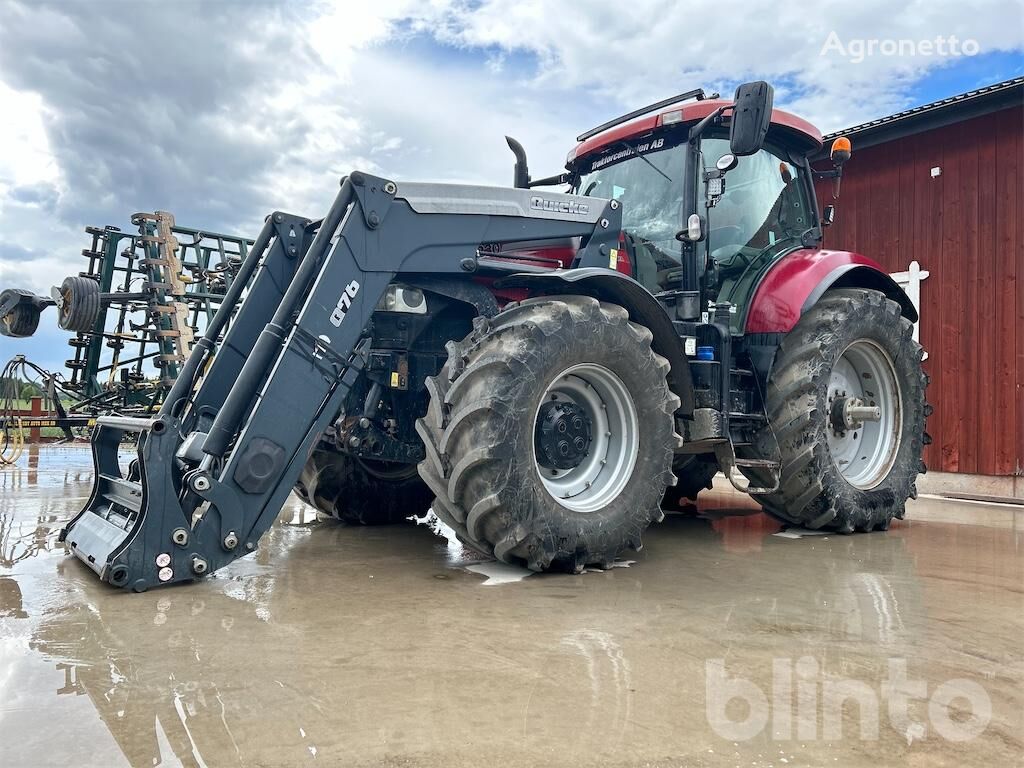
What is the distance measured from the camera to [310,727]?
6.68 ft

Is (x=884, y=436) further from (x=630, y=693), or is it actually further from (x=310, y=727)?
(x=310, y=727)

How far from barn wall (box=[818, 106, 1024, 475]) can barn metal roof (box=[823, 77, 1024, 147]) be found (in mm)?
148

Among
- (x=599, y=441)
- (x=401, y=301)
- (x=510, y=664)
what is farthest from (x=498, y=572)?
(x=401, y=301)

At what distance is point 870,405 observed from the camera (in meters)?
5.84

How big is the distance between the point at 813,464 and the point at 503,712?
3468 millimetres

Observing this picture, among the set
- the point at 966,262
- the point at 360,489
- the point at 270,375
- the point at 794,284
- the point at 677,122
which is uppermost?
the point at 677,122

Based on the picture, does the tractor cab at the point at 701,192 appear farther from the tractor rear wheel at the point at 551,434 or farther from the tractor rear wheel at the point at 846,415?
the tractor rear wheel at the point at 551,434

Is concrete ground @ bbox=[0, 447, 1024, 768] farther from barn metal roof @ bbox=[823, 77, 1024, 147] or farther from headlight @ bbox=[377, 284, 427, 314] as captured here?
Answer: barn metal roof @ bbox=[823, 77, 1024, 147]

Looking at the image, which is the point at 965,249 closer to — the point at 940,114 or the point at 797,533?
the point at 940,114

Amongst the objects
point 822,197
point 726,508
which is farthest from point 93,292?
point 822,197

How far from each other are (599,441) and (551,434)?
0.39m

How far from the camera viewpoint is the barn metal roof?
7656 mm

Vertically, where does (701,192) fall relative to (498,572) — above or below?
above

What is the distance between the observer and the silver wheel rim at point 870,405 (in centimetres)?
571
